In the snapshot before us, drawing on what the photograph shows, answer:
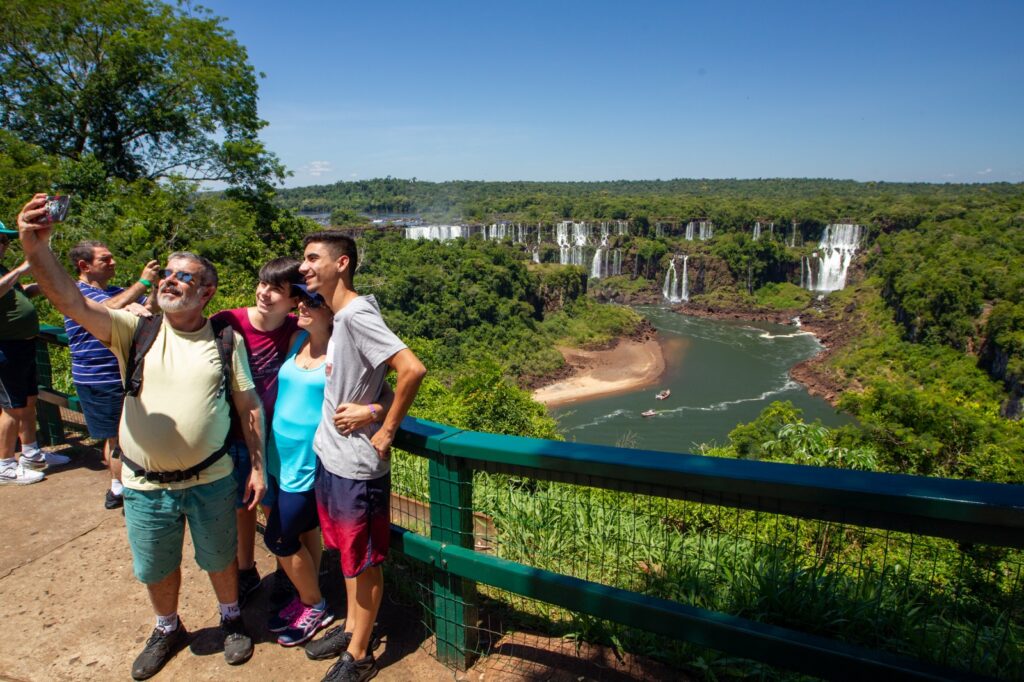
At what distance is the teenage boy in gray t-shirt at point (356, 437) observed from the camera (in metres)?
2.13

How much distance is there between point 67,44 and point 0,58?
1.55 metres

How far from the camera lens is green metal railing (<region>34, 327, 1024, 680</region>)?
1.54 m

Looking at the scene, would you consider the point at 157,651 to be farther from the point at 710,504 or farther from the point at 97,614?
the point at 710,504

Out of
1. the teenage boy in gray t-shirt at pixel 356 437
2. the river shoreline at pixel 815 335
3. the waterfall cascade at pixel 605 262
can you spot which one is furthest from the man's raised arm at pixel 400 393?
the waterfall cascade at pixel 605 262

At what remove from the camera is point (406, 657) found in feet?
7.96

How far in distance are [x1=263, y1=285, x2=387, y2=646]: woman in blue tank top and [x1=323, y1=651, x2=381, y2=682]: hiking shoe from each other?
32 centimetres

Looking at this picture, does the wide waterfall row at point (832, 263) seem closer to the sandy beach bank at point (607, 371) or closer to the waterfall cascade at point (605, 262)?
the waterfall cascade at point (605, 262)

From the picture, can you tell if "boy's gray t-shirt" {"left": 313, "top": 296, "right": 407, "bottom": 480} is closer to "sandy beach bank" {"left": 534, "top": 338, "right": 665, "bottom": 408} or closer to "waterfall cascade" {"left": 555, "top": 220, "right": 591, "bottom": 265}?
"sandy beach bank" {"left": 534, "top": 338, "right": 665, "bottom": 408}

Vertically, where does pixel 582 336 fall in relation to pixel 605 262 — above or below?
below

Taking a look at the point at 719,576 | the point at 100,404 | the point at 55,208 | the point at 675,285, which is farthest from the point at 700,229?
the point at 55,208

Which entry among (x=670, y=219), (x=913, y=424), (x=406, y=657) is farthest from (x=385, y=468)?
(x=670, y=219)

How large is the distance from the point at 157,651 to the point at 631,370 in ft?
153

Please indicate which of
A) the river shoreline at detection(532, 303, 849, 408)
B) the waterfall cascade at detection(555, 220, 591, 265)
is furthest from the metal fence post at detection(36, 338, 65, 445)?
the waterfall cascade at detection(555, 220, 591, 265)

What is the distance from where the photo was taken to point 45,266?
6.51ft
